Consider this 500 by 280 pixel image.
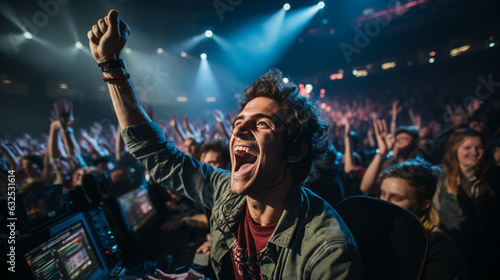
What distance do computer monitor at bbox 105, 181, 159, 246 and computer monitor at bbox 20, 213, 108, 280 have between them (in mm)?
348

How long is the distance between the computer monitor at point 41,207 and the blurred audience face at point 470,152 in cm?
445

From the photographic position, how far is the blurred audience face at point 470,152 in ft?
8.07

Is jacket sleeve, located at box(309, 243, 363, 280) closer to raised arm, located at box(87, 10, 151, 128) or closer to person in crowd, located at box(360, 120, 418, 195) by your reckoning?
raised arm, located at box(87, 10, 151, 128)

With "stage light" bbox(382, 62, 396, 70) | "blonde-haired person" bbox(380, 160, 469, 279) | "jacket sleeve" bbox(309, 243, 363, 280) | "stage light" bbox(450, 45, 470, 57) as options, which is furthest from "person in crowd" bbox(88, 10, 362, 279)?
"stage light" bbox(450, 45, 470, 57)

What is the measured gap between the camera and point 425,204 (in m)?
1.73

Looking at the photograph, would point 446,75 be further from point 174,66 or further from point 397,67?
point 174,66

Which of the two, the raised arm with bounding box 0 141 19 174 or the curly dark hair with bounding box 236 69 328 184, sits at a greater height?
the raised arm with bounding box 0 141 19 174

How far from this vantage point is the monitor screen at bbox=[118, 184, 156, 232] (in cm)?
201

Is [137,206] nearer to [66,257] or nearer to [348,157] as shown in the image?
[66,257]

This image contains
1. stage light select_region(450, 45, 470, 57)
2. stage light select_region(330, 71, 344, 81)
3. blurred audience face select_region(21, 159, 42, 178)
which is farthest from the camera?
stage light select_region(330, 71, 344, 81)

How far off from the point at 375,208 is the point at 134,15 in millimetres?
13234

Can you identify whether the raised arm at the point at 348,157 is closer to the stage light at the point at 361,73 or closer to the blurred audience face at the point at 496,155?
the blurred audience face at the point at 496,155

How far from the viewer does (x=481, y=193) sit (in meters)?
2.42

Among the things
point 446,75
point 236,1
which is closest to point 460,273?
point 236,1
